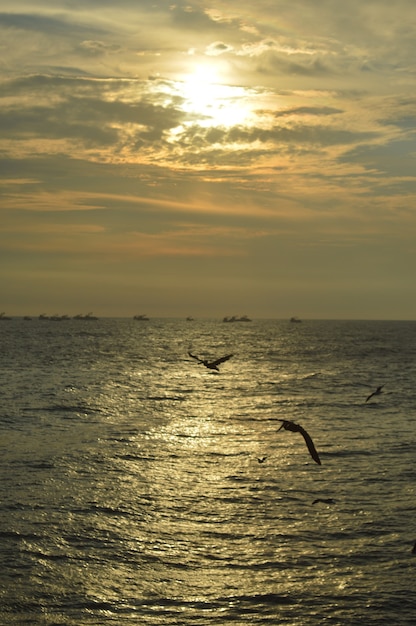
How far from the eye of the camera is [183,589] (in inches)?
696

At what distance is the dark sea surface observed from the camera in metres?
17.0

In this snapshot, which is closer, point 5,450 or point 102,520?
point 102,520

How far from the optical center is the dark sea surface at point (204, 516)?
17000 millimetres

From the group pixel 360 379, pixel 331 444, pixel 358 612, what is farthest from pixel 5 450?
pixel 360 379

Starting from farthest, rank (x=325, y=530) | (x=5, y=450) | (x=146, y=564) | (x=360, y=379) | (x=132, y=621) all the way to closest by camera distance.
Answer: (x=360, y=379)
(x=5, y=450)
(x=325, y=530)
(x=146, y=564)
(x=132, y=621)

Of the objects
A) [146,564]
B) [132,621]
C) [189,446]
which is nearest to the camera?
[132,621]

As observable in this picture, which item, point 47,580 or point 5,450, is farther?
point 5,450

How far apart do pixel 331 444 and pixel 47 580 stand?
20.9 meters

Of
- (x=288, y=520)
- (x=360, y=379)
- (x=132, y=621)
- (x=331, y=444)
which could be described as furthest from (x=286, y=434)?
(x=360, y=379)

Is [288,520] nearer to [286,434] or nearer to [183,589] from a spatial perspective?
[183,589]

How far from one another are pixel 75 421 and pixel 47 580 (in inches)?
1043

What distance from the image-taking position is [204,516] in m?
23.7

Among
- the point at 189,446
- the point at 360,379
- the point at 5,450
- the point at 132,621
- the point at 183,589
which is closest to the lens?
the point at 132,621

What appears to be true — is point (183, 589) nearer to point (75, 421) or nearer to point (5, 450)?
point (5, 450)
